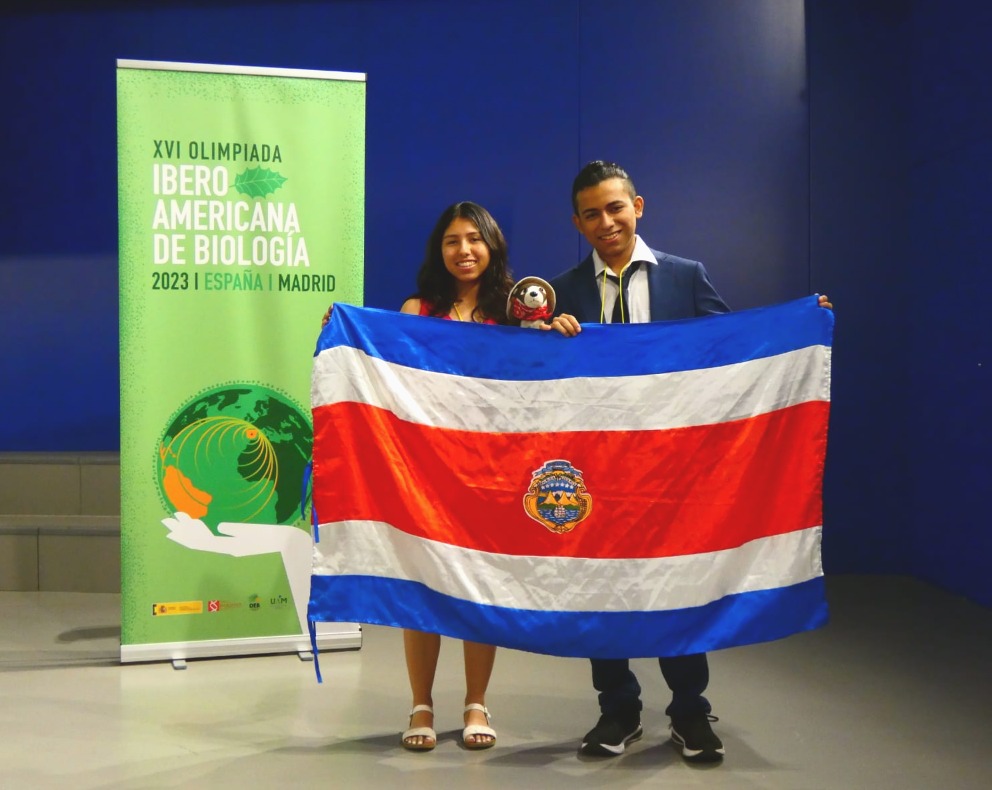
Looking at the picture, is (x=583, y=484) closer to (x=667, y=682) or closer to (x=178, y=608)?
(x=667, y=682)

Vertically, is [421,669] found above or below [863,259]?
below

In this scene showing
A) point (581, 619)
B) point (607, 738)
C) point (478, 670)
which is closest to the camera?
point (581, 619)

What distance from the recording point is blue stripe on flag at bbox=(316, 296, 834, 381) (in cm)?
240

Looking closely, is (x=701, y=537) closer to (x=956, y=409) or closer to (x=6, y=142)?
(x=956, y=409)

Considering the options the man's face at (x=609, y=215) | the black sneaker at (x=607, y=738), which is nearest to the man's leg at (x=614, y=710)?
the black sneaker at (x=607, y=738)

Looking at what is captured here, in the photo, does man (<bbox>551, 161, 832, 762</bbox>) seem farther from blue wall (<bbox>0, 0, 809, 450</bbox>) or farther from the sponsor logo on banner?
blue wall (<bbox>0, 0, 809, 450</bbox>)

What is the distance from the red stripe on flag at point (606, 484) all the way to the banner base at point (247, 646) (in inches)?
48.8

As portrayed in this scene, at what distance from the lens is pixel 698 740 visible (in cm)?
242

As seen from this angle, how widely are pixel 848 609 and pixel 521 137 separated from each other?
2592 millimetres

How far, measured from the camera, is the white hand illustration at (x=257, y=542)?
3.36 m

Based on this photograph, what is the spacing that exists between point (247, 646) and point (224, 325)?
1.09 metres

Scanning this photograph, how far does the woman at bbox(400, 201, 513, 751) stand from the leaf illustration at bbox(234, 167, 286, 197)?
3.06ft

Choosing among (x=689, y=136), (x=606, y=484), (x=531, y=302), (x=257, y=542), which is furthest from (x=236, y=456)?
(x=689, y=136)

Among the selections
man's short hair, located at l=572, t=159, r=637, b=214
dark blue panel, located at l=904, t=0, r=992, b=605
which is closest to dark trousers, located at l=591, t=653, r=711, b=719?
man's short hair, located at l=572, t=159, r=637, b=214
